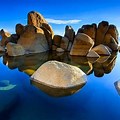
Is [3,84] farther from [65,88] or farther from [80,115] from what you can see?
[80,115]

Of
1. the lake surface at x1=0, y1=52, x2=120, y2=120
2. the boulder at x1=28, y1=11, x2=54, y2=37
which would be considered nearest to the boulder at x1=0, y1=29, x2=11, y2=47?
the boulder at x1=28, y1=11, x2=54, y2=37

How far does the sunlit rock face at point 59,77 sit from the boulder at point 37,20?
68.9 ft

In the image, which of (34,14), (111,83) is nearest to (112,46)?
(34,14)

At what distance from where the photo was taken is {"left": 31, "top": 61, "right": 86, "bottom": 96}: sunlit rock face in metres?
9.30

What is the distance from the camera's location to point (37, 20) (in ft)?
105

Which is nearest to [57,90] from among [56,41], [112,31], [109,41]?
[56,41]

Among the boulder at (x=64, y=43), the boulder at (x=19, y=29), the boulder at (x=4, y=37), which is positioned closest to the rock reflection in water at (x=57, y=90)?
the boulder at (x=64, y=43)

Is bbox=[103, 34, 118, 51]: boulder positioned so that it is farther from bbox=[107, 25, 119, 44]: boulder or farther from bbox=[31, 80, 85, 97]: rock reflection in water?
bbox=[31, 80, 85, 97]: rock reflection in water

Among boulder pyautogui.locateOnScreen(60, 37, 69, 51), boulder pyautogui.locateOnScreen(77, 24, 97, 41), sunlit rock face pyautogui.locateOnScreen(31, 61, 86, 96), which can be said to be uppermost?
sunlit rock face pyautogui.locateOnScreen(31, 61, 86, 96)

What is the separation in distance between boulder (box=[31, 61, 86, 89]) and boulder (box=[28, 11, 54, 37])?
21.0 metres

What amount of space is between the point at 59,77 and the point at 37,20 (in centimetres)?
2375

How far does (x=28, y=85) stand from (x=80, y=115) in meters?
4.09

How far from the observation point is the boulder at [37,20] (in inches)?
1222

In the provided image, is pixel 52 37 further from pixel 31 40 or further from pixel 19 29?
pixel 31 40
